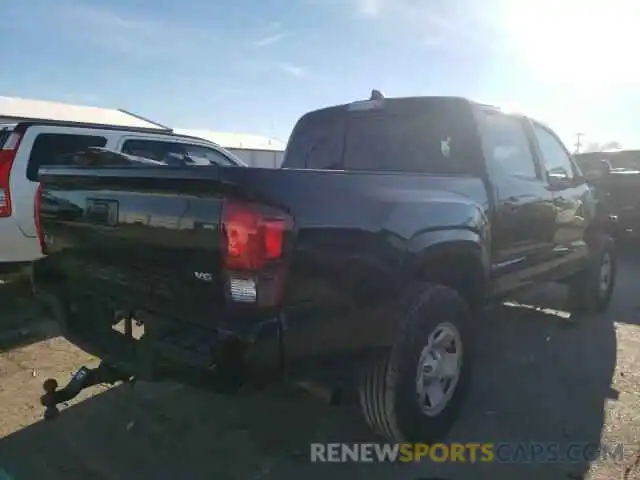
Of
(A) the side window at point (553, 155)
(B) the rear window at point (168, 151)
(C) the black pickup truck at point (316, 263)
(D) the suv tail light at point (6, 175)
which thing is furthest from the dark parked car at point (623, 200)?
(D) the suv tail light at point (6, 175)

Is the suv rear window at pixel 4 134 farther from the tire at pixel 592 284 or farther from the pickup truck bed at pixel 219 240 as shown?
the tire at pixel 592 284

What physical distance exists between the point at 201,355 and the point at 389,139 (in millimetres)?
2380

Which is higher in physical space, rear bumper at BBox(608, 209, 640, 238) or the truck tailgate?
the truck tailgate

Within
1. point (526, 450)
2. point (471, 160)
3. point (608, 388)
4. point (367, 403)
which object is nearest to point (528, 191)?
point (471, 160)

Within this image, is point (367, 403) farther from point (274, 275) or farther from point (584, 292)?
point (584, 292)

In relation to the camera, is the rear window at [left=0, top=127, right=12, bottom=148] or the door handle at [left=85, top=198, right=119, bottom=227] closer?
the door handle at [left=85, top=198, right=119, bottom=227]

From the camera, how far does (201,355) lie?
211cm

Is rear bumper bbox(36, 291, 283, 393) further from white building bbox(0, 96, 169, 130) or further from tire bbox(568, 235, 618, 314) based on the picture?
white building bbox(0, 96, 169, 130)

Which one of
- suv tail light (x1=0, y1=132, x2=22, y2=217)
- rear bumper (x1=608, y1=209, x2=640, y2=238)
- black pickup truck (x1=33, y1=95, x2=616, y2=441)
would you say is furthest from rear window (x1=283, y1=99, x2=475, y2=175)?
rear bumper (x1=608, y1=209, x2=640, y2=238)

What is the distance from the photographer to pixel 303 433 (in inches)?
126

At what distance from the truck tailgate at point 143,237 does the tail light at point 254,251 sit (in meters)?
0.07

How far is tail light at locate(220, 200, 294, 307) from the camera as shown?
80.3 inches

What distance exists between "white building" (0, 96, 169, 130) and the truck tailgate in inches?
992

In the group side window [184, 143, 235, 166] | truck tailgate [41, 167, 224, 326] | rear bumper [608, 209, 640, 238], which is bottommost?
rear bumper [608, 209, 640, 238]
